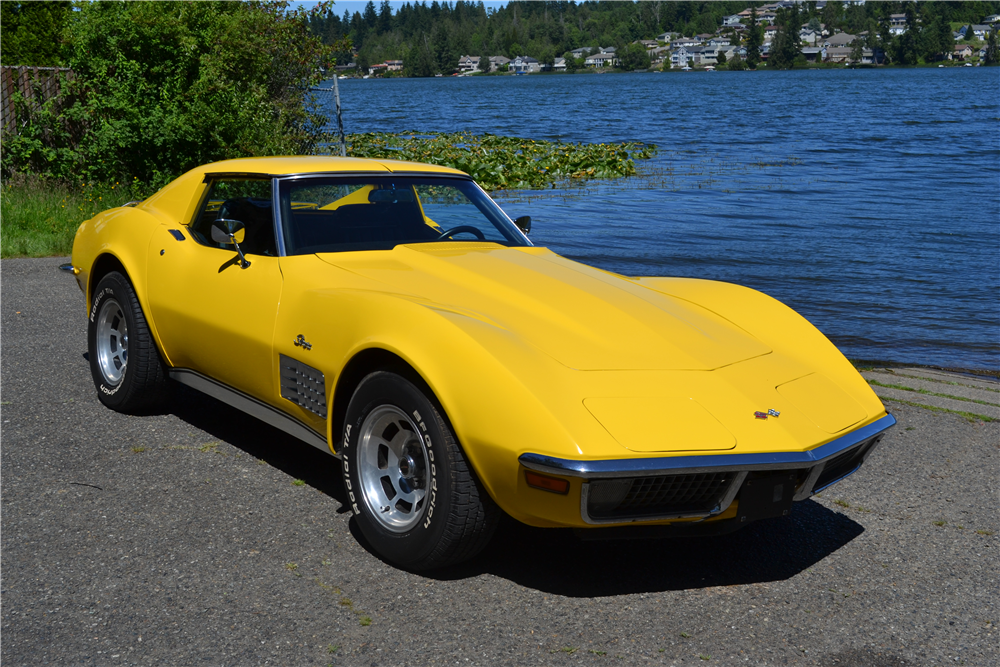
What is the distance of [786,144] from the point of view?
32562mm

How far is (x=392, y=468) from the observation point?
3580mm

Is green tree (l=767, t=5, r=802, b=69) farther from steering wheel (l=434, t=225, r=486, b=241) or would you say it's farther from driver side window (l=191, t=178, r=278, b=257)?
driver side window (l=191, t=178, r=278, b=257)

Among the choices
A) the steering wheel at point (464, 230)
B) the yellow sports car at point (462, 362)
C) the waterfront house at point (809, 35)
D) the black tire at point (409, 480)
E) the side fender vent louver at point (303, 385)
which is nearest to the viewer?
the yellow sports car at point (462, 362)

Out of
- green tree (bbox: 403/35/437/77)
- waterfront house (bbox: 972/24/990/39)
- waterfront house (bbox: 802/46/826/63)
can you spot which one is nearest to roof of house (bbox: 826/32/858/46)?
waterfront house (bbox: 802/46/826/63)

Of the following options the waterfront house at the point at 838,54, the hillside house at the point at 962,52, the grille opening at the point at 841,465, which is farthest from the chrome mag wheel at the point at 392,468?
the waterfront house at the point at 838,54

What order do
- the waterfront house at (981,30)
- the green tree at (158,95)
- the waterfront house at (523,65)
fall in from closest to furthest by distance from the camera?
the green tree at (158,95), the waterfront house at (981,30), the waterfront house at (523,65)

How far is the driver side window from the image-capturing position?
4.49 meters

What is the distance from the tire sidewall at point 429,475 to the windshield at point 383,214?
3.40ft

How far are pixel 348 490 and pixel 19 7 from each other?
20969 mm

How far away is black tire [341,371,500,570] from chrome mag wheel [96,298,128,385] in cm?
226

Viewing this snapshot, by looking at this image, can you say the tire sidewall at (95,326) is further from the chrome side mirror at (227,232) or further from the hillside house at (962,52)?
the hillside house at (962,52)

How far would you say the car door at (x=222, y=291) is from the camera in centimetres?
422

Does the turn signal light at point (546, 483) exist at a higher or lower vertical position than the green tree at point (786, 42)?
lower

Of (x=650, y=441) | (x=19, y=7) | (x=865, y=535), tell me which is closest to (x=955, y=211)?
(x=865, y=535)
